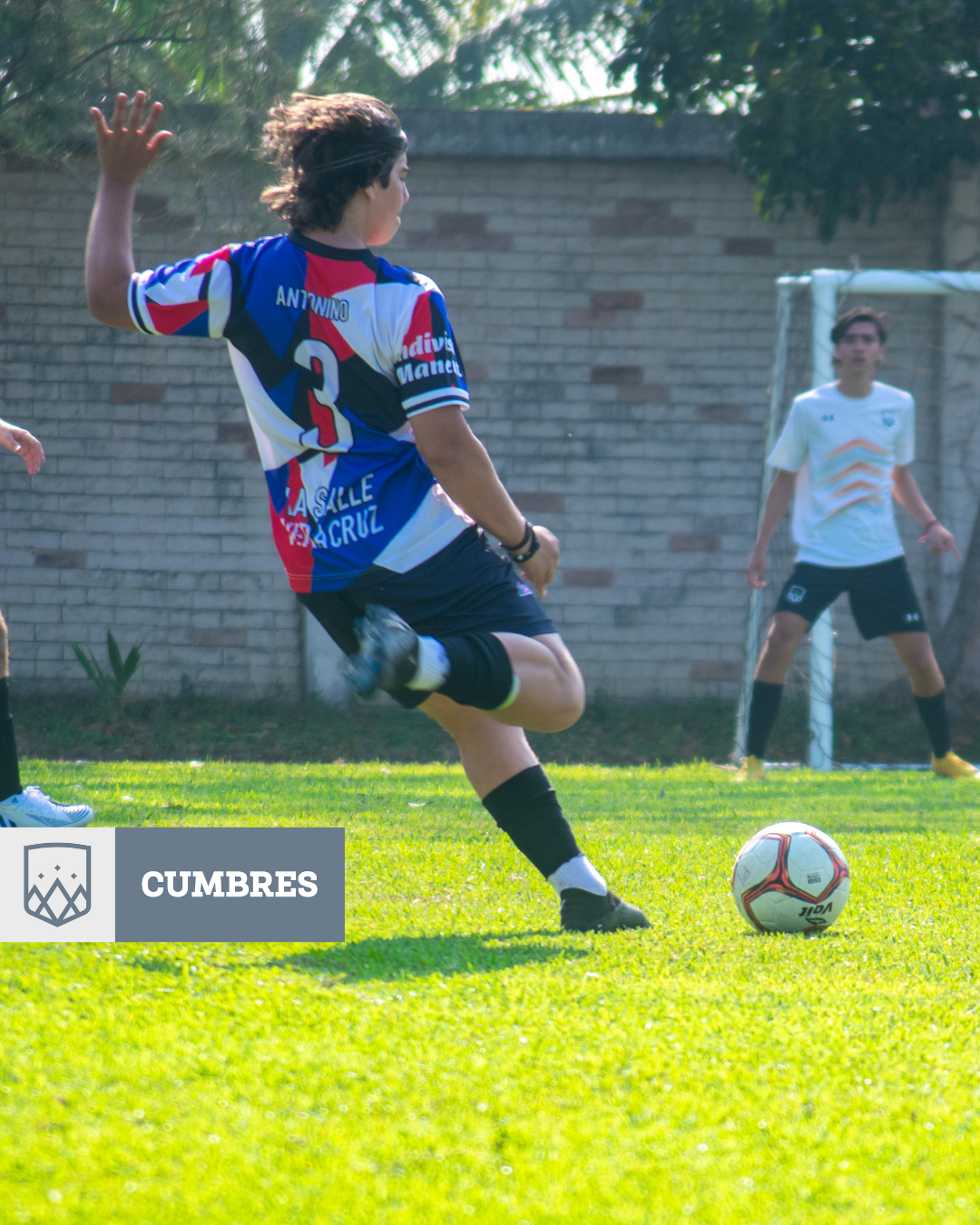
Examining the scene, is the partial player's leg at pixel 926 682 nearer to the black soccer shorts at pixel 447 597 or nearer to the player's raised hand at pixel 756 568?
the player's raised hand at pixel 756 568

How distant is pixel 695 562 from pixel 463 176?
3.57m

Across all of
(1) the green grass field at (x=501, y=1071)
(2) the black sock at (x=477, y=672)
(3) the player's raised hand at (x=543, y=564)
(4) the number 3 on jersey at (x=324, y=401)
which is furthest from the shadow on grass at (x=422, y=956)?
(4) the number 3 on jersey at (x=324, y=401)

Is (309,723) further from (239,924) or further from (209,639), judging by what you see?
(239,924)

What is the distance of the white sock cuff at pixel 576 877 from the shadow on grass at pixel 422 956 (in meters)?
0.15

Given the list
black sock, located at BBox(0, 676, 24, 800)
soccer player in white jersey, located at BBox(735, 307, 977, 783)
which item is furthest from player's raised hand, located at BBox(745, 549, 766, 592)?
black sock, located at BBox(0, 676, 24, 800)

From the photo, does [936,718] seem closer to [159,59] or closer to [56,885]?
[56,885]

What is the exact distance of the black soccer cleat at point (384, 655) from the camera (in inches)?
108

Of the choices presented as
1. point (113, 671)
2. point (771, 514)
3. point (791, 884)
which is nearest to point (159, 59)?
point (113, 671)

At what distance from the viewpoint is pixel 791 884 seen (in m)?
3.24

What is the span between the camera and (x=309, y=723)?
9859 mm

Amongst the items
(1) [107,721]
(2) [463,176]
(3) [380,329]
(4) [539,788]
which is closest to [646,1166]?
(4) [539,788]

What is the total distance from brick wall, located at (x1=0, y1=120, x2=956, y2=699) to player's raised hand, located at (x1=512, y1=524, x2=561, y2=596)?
7.09m

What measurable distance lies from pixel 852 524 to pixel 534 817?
14.6 ft

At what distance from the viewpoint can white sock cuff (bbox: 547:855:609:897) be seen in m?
3.19
